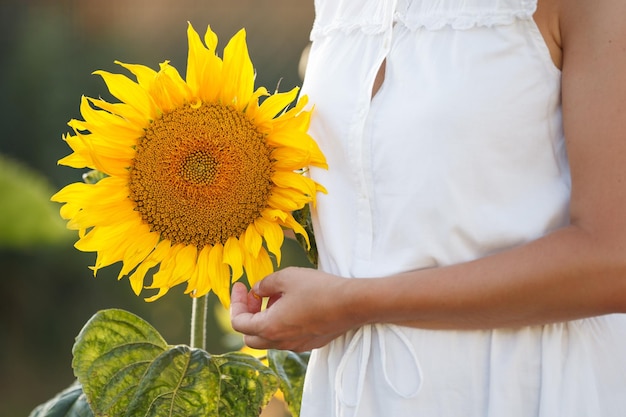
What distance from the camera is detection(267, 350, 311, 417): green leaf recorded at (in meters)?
1.42

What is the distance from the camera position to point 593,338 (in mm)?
1079

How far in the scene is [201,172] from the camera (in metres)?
1.16

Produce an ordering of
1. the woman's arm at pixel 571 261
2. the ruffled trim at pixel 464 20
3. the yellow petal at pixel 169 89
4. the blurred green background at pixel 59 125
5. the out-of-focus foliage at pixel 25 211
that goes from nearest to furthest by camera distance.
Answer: the woman's arm at pixel 571 261, the ruffled trim at pixel 464 20, the yellow petal at pixel 169 89, the out-of-focus foliage at pixel 25 211, the blurred green background at pixel 59 125

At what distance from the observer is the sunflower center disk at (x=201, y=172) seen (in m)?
1.16

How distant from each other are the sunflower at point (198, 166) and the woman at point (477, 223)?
68 millimetres

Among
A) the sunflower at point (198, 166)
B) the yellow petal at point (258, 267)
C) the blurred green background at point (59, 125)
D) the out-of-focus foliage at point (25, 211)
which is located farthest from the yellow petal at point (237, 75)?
the out-of-focus foliage at point (25, 211)

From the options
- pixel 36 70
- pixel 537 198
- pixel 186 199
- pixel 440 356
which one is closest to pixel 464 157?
pixel 537 198

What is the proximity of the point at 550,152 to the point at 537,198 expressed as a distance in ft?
0.19

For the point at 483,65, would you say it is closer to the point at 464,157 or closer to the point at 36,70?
the point at 464,157

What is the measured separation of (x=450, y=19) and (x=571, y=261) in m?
0.34

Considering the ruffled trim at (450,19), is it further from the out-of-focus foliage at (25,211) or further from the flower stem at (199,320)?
the out-of-focus foliage at (25,211)

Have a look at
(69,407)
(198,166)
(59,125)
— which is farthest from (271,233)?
(59,125)

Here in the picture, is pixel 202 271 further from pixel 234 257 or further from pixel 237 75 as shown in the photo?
pixel 237 75

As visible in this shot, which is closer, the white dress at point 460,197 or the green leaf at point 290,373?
the white dress at point 460,197
